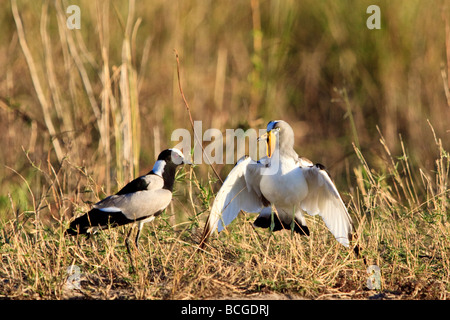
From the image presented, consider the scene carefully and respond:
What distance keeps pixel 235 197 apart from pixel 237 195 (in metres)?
0.02

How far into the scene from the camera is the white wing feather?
13.8 ft

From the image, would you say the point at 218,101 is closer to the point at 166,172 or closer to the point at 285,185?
the point at 166,172

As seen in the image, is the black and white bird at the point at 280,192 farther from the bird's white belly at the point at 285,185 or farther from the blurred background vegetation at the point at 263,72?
the blurred background vegetation at the point at 263,72

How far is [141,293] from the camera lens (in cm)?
338

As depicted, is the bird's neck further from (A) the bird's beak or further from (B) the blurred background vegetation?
(B) the blurred background vegetation

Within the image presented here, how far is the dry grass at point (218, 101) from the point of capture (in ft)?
14.2

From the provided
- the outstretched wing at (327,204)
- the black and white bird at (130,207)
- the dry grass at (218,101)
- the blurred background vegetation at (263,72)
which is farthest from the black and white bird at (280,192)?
the blurred background vegetation at (263,72)

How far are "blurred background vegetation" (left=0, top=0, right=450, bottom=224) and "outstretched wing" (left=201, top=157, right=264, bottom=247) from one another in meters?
2.14

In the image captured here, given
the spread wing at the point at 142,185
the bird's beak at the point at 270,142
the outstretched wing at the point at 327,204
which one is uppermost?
the bird's beak at the point at 270,142

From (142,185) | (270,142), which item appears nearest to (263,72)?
(270,142)

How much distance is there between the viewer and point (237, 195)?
14.9 feet

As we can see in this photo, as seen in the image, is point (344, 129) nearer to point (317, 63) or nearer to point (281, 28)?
point (317, 63)

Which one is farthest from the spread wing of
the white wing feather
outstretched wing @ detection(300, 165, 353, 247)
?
outstretched wing @ detection(300, 165, 353, 247)

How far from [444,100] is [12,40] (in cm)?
468
